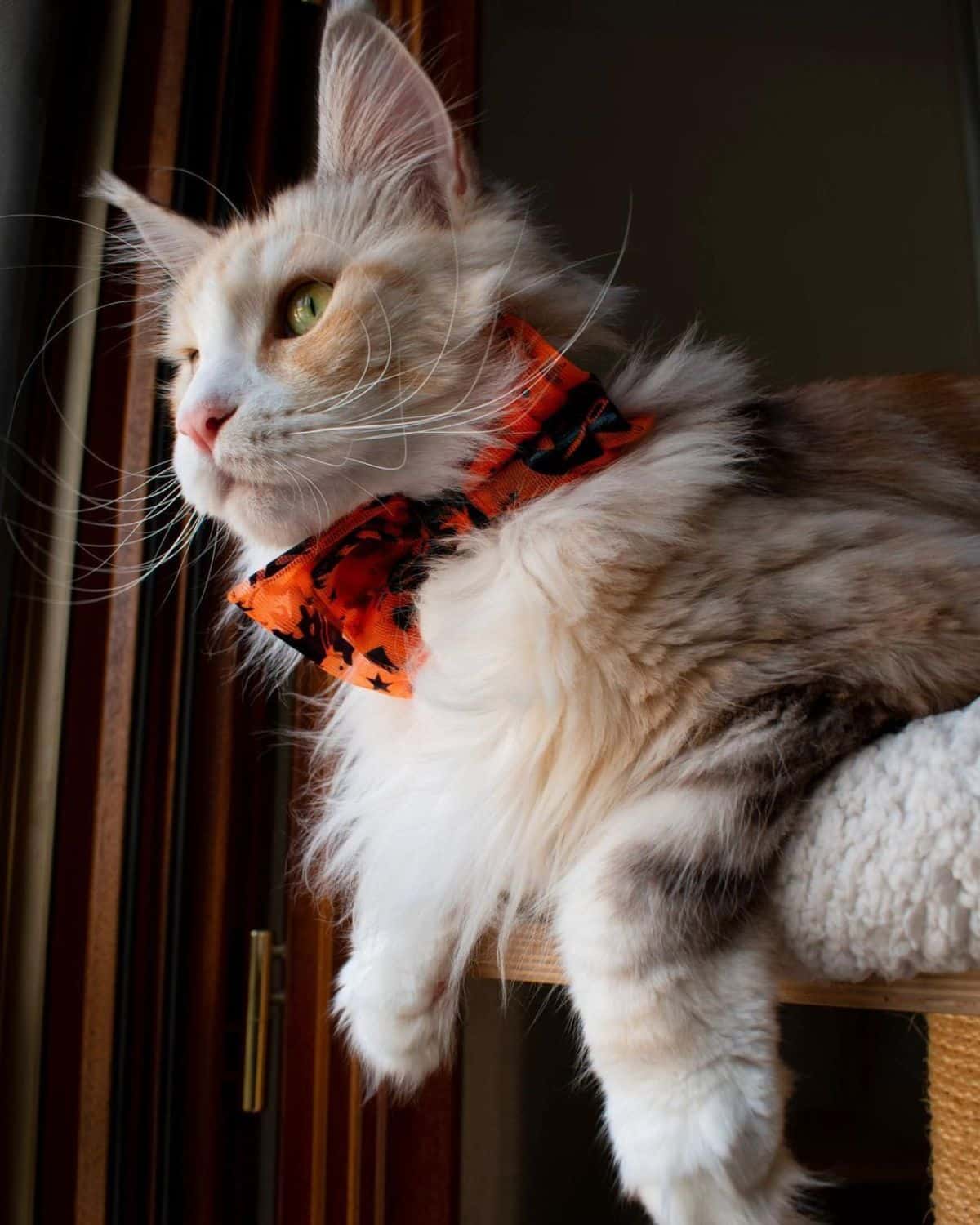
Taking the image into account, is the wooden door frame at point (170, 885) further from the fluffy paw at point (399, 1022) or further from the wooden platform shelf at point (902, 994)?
the wooden platform shelf at point (902, 994)

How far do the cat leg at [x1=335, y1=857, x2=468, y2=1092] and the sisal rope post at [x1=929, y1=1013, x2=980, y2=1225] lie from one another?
36cm

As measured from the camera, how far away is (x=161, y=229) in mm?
1041

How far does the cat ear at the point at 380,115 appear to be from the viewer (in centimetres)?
84

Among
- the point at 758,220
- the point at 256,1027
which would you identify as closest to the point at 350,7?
the point at 256,1027

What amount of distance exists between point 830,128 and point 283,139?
1478 millimetres

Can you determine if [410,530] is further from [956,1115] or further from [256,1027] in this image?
[256,1027]

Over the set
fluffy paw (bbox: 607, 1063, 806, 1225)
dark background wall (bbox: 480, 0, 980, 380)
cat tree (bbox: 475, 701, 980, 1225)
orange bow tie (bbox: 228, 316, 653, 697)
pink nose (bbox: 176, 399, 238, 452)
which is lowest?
fluffy paw (bbox: 607, 1063, 806, 1225)

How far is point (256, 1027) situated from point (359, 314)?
39.1 inches

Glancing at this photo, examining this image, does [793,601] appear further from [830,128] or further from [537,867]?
[830,128]

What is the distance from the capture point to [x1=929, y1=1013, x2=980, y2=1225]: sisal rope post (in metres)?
0.67

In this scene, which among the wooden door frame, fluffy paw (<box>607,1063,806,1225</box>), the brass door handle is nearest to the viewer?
fluffy paw (<box>607,1063,806,1225</box>)

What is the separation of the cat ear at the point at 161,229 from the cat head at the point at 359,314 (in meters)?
0.09

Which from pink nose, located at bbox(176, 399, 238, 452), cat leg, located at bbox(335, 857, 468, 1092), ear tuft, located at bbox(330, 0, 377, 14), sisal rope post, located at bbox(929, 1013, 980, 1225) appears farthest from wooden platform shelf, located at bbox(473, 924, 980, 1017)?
ear tuft, located at bbox(330, 0, 377, 14)

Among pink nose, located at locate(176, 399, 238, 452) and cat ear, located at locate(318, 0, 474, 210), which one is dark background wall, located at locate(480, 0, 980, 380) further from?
pink nose, located at locate(176, 399, 238, 452)
